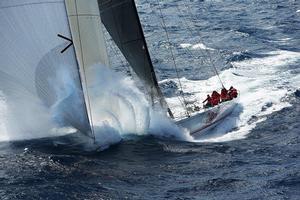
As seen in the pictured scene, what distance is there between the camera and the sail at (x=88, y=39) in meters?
20.9

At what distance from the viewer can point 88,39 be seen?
21.9 metres

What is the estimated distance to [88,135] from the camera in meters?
18.5

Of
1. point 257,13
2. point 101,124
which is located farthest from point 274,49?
point 101,124

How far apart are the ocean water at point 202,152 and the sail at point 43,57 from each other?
165cm


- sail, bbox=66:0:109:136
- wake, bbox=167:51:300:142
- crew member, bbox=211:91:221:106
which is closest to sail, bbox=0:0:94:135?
sail, bbox=66:0:109:136

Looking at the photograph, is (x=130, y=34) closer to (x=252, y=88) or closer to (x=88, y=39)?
(x=88, y=39)

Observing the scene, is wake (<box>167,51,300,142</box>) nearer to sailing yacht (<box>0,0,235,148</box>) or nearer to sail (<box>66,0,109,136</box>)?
sail (<box>66,0,109,136</box>)

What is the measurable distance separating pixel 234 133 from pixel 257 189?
7393 millimetres

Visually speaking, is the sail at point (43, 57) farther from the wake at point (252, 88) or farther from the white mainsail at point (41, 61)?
the wake at point (252, 88)

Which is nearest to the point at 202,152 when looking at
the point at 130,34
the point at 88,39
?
the point at 130,34

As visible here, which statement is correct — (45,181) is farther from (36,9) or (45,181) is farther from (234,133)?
(234,133)

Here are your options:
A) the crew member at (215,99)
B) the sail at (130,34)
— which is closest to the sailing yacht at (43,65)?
the sail at (130,34)

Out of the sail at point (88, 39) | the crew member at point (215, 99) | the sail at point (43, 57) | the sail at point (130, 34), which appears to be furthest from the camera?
the crew member at point (215, 99)

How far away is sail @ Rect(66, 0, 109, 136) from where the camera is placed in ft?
68.6
